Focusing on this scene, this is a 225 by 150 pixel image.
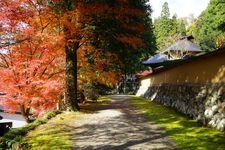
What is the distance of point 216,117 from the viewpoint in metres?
12.6

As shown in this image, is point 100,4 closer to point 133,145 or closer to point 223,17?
point 133,145

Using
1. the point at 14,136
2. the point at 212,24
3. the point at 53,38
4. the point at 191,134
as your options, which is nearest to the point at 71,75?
the point at 53,38

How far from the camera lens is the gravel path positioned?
396 inches

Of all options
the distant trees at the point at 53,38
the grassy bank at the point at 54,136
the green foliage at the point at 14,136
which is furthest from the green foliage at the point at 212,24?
the green foliage at the point at 14,136

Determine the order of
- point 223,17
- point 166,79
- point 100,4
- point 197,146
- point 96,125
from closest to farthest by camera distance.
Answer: point 197,146, point 96,125, point 100,4, point 166,79, point 223,17

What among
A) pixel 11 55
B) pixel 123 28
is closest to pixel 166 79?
pixel 123 28

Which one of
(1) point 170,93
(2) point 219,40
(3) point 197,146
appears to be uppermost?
(2) point 219,40

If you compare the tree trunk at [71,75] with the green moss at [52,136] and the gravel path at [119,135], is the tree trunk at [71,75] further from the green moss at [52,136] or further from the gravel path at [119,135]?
the gravel path at [119,135]

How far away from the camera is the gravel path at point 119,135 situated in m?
10.0

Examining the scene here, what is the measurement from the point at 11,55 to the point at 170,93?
10.0m

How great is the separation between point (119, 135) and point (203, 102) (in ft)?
15.0

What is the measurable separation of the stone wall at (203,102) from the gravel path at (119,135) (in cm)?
202

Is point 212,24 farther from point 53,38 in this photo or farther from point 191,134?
point 191,134

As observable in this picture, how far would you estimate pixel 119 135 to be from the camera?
11688mm
